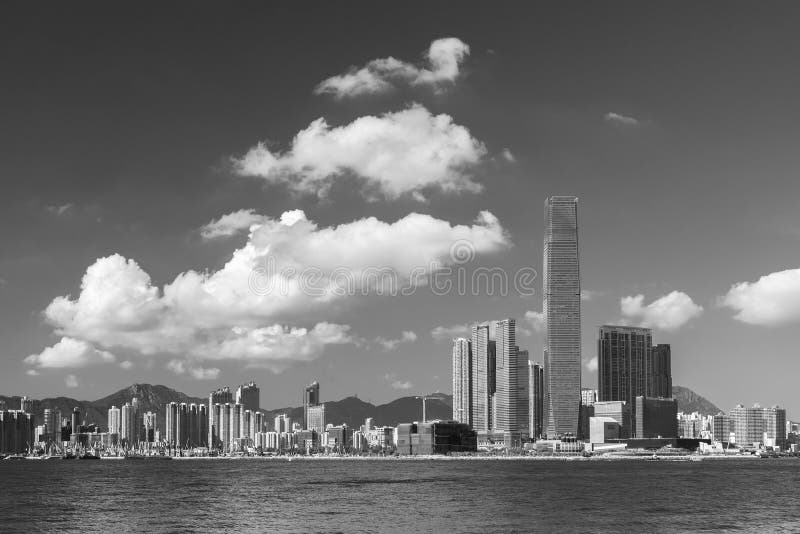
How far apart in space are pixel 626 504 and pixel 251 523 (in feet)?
188

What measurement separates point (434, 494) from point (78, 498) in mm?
63129

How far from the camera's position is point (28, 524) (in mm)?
119000

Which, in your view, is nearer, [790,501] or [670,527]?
[670,527]

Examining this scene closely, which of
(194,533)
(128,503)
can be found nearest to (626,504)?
(194,533)

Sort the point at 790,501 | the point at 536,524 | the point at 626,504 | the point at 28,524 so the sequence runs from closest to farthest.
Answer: the point at 536,524 → the point at 28,524 → the point at 626,504 → the point at 790,501

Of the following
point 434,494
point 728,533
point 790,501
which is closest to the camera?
point 728,533

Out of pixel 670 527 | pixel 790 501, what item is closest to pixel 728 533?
pixel 670 527

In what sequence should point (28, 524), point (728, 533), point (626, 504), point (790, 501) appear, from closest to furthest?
point (728, 533) < point (28, 524) < point (626, 504) < point (790, 501)

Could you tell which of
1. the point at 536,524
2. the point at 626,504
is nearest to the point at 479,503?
the point at 626,504

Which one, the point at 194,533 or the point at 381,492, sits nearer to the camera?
the point at 194,533

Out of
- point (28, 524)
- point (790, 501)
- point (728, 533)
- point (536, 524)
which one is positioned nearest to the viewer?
point (728, 533)

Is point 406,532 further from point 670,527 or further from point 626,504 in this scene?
point 626,504

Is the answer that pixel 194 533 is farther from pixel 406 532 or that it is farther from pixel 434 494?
pixel 434 494

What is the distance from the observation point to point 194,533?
105188 millimetres
